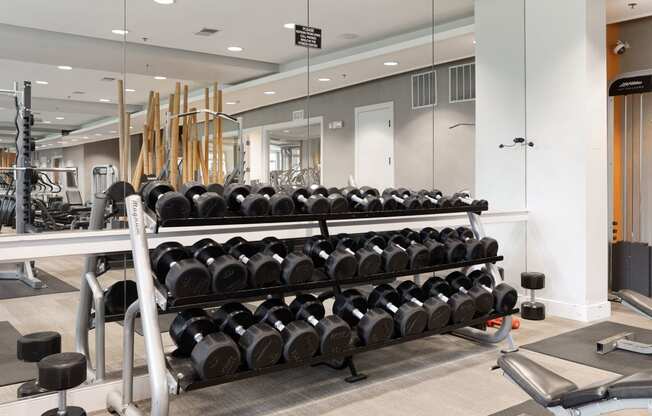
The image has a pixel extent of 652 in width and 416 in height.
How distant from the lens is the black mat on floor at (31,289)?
2699 mm

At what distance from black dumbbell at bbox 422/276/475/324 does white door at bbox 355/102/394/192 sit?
3.98 feet

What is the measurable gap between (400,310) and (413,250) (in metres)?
0.41

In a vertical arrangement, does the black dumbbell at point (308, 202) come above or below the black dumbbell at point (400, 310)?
above

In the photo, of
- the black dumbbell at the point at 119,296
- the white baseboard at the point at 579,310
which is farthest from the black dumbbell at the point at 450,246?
the black dumbbell at the point at 119,296

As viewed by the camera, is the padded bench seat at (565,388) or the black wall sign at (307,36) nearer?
the padded bench seat at (565,388)

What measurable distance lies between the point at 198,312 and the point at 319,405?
0.81 meters

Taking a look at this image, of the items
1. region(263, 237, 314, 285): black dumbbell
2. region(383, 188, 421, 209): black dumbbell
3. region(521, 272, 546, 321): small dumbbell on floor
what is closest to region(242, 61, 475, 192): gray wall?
region(383, 188, 421, 209): black dumbbell

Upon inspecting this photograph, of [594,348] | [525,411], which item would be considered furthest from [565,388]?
[594,348]

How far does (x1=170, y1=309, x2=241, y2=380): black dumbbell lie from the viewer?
2.45 m

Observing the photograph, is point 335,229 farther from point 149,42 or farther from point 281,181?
point 149,42

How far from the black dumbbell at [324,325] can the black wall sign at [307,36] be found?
6.73 feet

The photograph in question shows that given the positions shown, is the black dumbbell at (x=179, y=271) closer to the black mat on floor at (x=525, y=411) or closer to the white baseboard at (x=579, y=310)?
the black mat on floor at (x=525, y=411)

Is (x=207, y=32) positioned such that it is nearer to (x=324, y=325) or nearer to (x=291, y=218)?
(x=291, y=218)

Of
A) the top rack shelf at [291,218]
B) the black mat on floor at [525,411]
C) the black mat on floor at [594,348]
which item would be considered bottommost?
A: the black mat on floor at [525,411]
